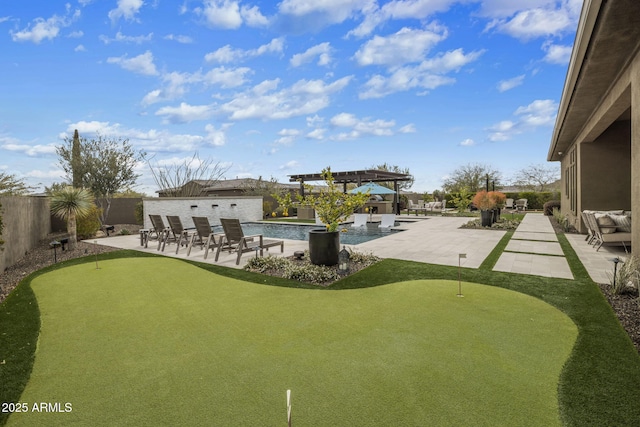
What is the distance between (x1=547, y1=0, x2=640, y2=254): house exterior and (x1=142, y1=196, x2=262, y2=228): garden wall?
14676 mm

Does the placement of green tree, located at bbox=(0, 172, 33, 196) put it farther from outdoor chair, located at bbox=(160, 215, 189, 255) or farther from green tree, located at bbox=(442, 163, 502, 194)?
green tree, located at bbox=(442, 163, 502, 194)

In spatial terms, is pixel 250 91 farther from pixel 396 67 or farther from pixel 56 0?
pixel 56 0

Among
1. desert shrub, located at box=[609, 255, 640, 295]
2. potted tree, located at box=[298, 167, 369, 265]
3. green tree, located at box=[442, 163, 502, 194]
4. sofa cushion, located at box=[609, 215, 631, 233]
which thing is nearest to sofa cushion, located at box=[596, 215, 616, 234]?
sofa cushion, located at box=[609, 215, 631, 233]

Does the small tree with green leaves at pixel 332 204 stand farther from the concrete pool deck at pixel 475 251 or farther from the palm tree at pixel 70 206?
the palm tree at pixel 70 206

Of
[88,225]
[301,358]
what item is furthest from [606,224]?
[88,225]

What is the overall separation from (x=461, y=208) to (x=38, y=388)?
838 inches

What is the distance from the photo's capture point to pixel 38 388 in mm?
2492

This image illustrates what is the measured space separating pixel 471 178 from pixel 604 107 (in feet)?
112

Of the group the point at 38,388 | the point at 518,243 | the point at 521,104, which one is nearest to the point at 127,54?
the point at 38,388

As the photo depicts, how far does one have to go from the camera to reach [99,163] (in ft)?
57.9

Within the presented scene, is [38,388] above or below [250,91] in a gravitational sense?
below

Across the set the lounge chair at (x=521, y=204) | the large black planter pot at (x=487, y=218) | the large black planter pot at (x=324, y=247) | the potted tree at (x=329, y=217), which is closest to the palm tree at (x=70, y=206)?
the potted tree at (x=329, y=217)

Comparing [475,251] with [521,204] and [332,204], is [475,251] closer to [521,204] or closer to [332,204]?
[332,204]

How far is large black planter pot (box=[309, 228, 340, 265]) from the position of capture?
21.3 feet
